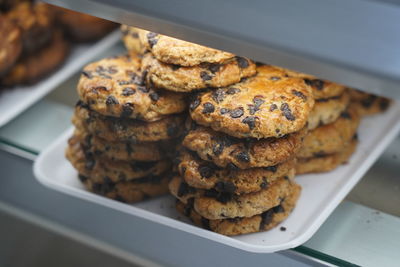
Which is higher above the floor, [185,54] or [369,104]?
[185,54]

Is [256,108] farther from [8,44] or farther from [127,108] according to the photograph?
[8,44]

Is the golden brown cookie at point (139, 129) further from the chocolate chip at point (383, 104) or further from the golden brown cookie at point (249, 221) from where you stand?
the chocolate chip at point (383, 104)

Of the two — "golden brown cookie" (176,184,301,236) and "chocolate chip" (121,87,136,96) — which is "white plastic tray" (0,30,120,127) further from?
"golden brown cookie" (176,184,301,236)

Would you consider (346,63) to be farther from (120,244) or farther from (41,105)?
(41,105)

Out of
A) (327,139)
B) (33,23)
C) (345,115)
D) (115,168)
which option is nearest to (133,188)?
(115,168)

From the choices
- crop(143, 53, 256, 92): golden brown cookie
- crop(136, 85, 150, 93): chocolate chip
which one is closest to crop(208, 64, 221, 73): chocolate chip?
crop(143, 53, 256, 92): golden brown cookie

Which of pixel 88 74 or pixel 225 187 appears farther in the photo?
pixel 88 74
